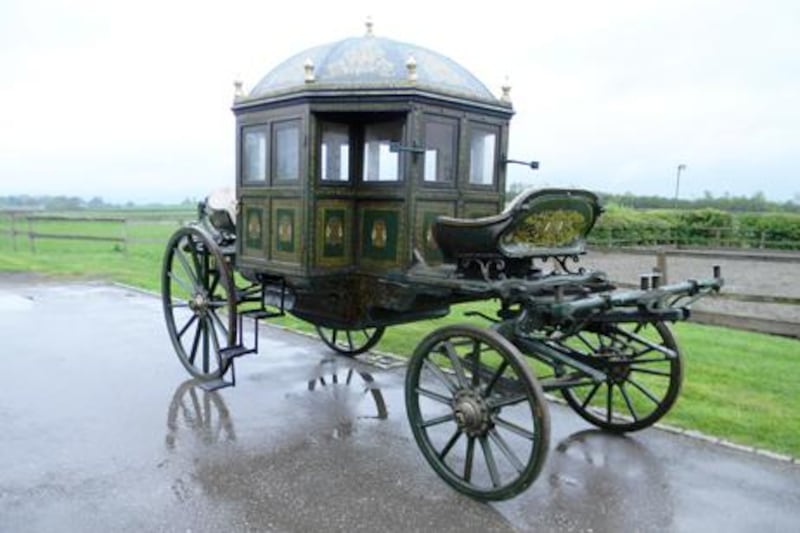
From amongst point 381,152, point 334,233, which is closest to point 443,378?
point 334,233

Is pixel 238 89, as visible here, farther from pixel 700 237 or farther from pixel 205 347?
pixel 700 237

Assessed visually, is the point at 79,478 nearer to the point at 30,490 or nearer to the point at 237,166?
the point at 30,490

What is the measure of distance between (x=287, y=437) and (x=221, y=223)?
85.8 inches

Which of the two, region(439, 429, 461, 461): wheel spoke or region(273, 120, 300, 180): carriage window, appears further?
region(273, 120, 300, 180): carriage window

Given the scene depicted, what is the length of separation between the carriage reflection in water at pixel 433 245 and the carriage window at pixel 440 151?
0.01m

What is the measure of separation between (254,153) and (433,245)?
64.7 inches

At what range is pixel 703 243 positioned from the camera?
80.4 ft

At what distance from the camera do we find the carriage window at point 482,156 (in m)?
4.60

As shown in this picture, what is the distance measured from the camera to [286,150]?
15.5ft

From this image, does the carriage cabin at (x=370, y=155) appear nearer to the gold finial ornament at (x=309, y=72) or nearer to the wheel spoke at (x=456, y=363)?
the gold finial ornament at (x=309, y=72)

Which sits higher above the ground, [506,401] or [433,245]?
[433,245]

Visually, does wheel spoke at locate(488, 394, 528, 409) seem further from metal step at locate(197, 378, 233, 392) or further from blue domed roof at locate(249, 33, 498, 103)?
metal step at locate(197, 378, 233, 392)

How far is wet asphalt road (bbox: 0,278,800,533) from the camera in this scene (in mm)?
3449

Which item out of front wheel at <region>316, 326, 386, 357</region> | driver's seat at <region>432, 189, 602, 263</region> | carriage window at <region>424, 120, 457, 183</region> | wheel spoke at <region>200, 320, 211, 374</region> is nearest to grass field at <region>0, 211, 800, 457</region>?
front wheel at <region>316, 326, 386, 357</region>
